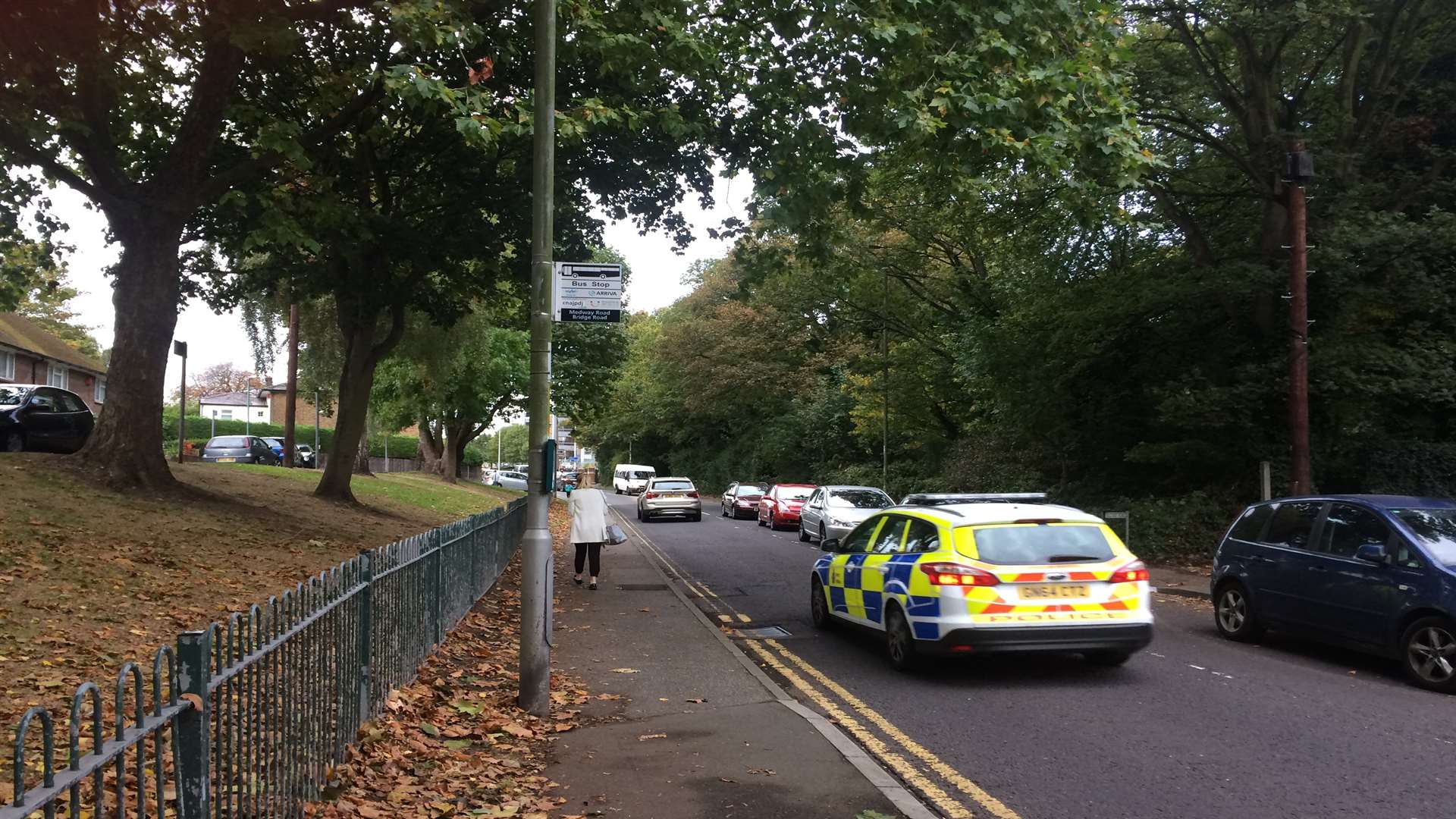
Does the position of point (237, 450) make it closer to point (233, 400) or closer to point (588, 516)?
point (588, 516)

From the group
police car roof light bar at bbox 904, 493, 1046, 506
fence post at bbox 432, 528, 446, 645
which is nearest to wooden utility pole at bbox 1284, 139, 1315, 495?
police car roof light bar at bbox 904, 493, 1046, 506

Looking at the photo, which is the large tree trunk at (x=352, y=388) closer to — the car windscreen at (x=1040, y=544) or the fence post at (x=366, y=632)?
the car windscreen at (x=1040, y=544)

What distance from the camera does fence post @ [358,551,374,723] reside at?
5.47 metres

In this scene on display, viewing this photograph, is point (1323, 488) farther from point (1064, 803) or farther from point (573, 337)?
point (573, 337)

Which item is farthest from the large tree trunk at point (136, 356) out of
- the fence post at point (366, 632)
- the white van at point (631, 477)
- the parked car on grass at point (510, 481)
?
the white van at point (631, 477)

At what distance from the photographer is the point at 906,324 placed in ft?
111

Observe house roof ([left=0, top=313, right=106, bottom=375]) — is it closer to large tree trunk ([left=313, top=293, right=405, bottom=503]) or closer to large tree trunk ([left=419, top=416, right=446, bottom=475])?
large tree trunk ([left=419, top=416, right=446, bottom=475])

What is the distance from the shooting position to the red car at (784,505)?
29703 millimetres

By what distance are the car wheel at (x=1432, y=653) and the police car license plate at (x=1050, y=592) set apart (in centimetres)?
264

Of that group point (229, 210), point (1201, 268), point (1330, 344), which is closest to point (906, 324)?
point (1201, 268)

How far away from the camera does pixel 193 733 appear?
9.32 feet

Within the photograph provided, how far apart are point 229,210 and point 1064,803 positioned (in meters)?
14.2

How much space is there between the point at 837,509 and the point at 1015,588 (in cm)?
1508

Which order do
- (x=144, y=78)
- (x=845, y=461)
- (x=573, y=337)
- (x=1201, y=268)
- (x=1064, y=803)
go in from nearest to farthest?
(x=1064, y=803), (x=144, y=78), (x=1201, y=268), (x=573, y=337), (x=845, y=461)
